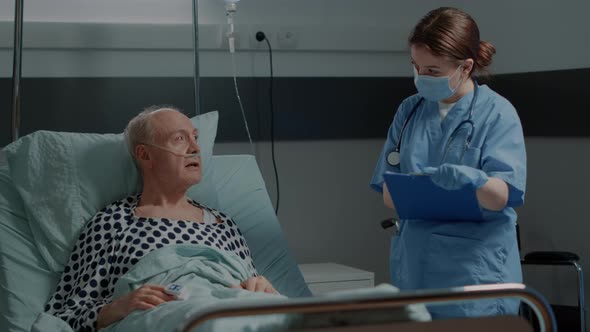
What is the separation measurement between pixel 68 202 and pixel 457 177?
128 centimetres

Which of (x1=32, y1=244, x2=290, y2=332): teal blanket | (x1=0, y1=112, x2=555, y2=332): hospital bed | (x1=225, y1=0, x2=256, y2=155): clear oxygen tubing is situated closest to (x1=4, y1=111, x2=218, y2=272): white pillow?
(x1=0, y1=112, x2=555, y2=332): hospital bed

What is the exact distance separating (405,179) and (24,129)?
2.02 metres

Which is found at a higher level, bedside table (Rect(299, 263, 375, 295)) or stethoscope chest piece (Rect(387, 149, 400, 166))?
stethoscope chest piece (Rect(387, 149, 400, 166))

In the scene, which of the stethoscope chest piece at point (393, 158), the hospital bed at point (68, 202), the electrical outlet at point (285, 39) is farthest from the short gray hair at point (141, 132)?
the electrical outlet at point (285, 39)

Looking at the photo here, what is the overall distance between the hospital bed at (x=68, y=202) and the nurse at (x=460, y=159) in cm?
51

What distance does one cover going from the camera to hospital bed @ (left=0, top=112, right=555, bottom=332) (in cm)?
270

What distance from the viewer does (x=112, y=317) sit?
238 cm

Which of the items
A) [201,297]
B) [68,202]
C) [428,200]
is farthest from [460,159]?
[68,202]

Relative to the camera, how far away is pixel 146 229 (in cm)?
267

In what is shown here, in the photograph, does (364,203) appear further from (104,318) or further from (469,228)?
(104,318)

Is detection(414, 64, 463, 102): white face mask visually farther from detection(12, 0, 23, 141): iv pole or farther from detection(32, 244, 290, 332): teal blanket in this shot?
detection(12, 0, 23, 141): iv pole

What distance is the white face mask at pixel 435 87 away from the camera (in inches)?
101

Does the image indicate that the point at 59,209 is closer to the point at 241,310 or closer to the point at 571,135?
the point at 241,310

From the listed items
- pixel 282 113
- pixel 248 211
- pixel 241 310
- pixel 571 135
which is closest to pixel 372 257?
pixel 282 113
